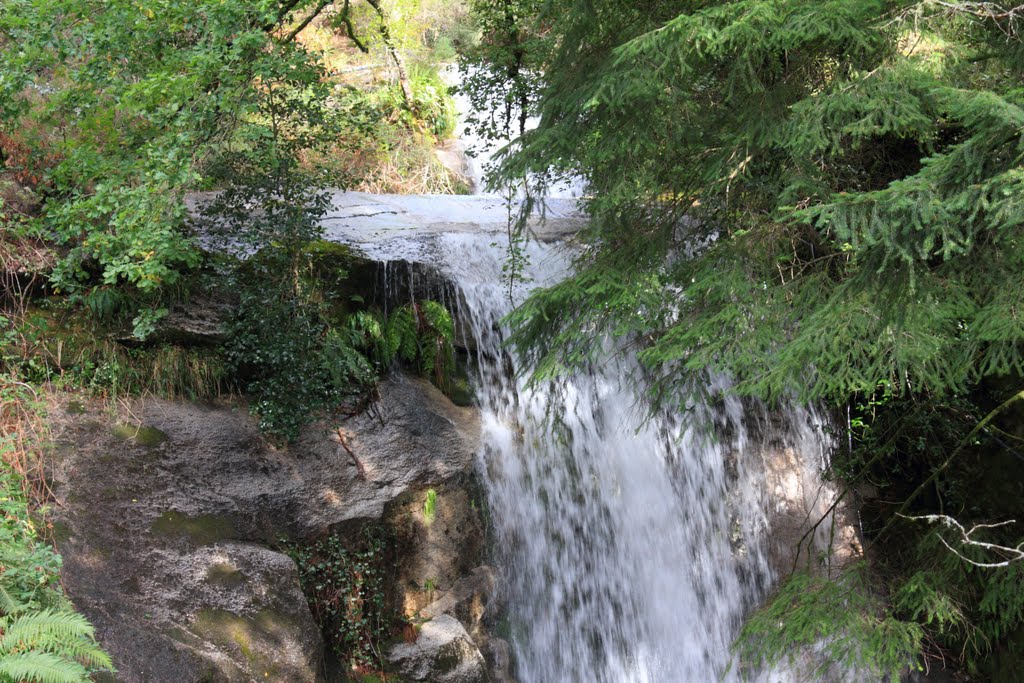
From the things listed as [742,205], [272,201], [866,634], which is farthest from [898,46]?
[272,201]

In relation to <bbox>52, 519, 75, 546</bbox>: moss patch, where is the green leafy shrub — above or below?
below

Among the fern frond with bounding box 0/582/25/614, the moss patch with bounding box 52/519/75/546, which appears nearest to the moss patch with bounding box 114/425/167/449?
the moss patch with bounding box 52/519/75/546

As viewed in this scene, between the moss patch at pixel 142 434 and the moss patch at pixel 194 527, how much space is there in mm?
652

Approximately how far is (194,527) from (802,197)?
4.92 m

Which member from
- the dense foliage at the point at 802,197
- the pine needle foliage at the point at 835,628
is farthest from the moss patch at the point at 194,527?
the pine needle foliage at the point at 835,628

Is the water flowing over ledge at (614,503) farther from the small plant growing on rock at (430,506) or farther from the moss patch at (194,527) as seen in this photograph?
the moss patch at (194,527)

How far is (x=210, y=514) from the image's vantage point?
646 cm

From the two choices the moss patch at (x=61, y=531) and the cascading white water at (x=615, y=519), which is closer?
the moss patch at (x=61, y=531)

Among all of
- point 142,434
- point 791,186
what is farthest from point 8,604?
point 791,186

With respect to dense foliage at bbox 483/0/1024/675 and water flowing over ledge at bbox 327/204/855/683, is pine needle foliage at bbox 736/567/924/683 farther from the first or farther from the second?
water flowing over ledge at bbox 327/204/855/683

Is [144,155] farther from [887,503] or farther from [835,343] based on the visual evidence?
[887,503]

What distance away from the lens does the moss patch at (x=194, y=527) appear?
6.19 metres

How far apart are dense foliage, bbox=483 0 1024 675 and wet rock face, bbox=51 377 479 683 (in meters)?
1.92

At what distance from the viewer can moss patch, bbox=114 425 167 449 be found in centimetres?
660
